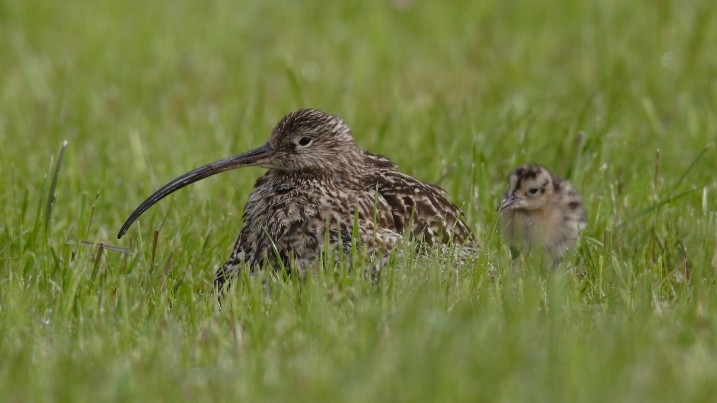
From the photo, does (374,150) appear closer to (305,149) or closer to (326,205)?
(305,149)

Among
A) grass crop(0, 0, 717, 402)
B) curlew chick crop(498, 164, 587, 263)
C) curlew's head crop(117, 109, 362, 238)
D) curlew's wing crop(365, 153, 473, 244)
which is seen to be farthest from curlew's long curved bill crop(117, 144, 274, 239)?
curlew chick crop(498, 164, 587, 263)

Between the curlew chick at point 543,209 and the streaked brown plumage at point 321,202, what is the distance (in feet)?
2.39

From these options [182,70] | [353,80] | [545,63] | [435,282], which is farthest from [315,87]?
[435,282]

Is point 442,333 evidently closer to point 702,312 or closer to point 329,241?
point 702,312

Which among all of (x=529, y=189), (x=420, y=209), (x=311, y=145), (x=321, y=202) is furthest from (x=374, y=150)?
(x=321, y=202)

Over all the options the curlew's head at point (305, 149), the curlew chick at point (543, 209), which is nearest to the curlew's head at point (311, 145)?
the curlew's head at point (305, 149)

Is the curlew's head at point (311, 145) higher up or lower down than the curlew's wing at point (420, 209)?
higher up

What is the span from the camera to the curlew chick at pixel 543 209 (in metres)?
7.32

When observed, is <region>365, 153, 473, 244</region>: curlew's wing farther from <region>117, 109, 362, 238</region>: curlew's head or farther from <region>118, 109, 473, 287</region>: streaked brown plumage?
<region>117, 109, 362, 238</region>: curlew's head

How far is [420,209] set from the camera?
6.55m

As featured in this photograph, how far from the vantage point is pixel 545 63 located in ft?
38.4

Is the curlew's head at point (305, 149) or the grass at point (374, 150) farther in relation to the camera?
→ the curlew's head at point (305, 149)

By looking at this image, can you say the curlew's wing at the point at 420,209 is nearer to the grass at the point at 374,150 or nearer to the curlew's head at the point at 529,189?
the grass at the point at 374,150

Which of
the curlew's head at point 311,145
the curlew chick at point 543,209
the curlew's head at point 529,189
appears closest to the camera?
the curlew's head at point 311,145
